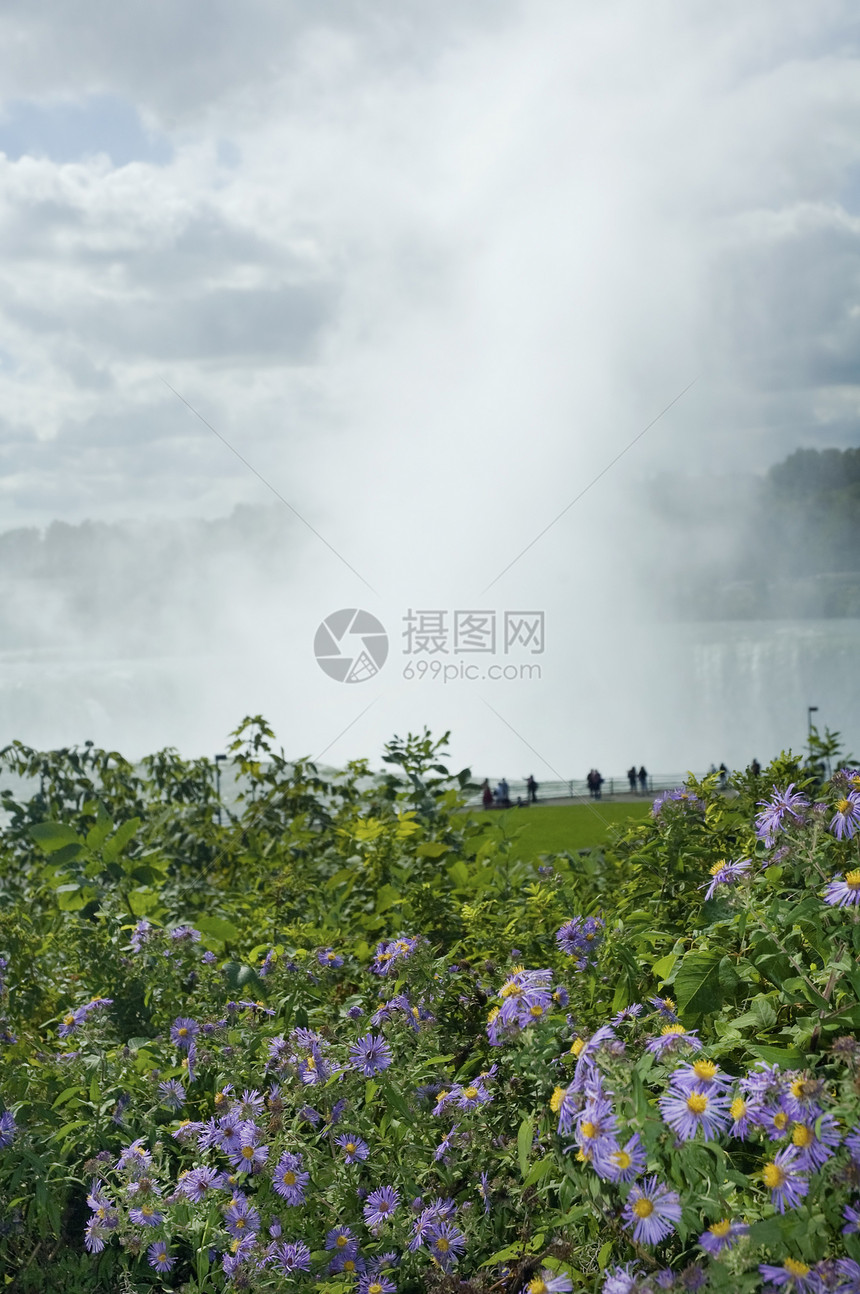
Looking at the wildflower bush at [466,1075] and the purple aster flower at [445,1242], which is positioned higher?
the wildflower bush at [466,1075]

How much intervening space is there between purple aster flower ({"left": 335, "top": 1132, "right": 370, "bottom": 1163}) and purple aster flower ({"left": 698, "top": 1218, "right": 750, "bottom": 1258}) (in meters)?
0.79

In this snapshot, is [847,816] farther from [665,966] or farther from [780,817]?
[665,966]

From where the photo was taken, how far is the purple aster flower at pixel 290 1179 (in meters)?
1.80

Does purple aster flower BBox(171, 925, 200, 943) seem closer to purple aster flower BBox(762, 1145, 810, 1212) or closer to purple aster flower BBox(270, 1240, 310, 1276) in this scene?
purple aster flower BBox(270, 1240, 310, 1276)

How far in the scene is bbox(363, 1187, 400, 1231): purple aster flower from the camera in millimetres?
1839

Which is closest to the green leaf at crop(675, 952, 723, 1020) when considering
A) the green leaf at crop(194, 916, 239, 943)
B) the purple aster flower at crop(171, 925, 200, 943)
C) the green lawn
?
the purple aster flower at crop(171, 925, 200, 943)

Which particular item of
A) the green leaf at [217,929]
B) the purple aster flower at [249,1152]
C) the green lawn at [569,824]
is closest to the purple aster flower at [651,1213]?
the purple aster flower at [249,1152]

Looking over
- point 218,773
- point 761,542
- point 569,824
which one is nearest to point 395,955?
point 218,773

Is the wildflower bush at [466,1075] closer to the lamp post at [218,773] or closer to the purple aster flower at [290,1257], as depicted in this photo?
the purple aster flower at [290,1257]

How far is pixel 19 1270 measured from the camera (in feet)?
7.13

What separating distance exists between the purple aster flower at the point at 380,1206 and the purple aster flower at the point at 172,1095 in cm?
55

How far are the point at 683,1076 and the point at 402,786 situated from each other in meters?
2.59

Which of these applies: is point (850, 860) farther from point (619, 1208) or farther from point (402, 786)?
point (402, 786)

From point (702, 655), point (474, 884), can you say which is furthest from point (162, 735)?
point (474, 884)
